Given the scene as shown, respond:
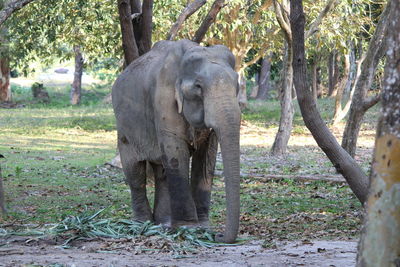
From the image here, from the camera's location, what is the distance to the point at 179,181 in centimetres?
888

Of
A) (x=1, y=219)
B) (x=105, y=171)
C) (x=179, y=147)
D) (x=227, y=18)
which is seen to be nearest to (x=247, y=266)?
(x=179, y=147)

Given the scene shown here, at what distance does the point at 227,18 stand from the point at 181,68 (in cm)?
1482

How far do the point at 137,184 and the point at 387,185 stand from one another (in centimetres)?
606

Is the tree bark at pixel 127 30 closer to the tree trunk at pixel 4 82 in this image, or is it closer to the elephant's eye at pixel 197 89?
the elephant's eye at pixel 197 89

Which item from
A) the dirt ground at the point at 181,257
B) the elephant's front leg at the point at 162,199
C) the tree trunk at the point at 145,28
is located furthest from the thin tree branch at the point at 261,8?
the dirt ground at the point at 181,257

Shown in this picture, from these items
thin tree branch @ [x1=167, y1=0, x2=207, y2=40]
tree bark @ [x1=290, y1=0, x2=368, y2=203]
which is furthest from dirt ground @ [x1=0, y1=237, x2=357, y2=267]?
thin tree branch @ [x1=167, y1=0, x2=207, y2=40]

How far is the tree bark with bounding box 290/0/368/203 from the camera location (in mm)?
8016

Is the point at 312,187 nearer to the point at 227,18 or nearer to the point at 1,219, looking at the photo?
the point at 1,219

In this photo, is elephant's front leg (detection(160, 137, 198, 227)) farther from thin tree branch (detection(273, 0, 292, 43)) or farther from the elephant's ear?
thin tree branch (detection(273, 0, 292, 43))

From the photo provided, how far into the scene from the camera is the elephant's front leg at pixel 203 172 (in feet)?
30.3

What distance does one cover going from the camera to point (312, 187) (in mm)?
13828

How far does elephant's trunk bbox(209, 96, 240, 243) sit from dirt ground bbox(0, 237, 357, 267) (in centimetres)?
25

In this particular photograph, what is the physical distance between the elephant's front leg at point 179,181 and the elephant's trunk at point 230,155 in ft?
2.96

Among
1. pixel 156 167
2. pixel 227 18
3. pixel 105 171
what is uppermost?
pixel 227 18
